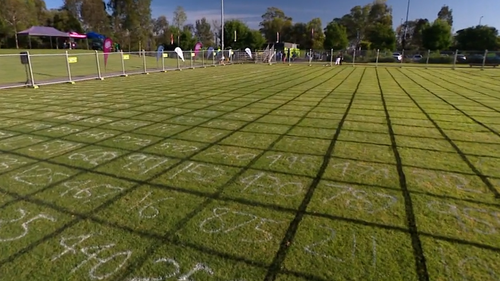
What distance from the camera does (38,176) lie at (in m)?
3.75

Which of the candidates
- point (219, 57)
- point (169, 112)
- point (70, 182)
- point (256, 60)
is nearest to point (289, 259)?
point (70, 182)

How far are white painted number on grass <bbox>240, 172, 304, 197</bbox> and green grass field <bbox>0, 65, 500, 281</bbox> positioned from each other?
2 centimetres

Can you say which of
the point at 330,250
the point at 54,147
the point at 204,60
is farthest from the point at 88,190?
the point at 204,60

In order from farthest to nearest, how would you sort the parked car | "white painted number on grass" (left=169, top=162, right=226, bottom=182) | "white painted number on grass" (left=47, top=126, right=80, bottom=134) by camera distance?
the parked car → "white painted number on grass" (left=47, top=126, right=80, bottom=134) → "white painted number on grass" (left=169, top=162, right=226, bottom=182)

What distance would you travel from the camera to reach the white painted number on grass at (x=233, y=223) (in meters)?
2.60

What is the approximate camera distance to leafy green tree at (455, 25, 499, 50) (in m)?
48.8

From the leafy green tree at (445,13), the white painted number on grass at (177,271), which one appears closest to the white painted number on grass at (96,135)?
the white painted number on grass at (177,271)

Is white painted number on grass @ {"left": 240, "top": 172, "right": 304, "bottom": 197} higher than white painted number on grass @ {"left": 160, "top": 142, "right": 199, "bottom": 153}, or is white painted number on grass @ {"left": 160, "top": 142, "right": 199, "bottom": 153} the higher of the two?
white painted number on grass @ {"left": 160, "top": 142, "right": 199, "bottom": 153}

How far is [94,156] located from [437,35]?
187ft

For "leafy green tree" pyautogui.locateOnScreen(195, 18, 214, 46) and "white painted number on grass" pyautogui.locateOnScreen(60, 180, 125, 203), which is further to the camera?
"leafy green tree" pyautogui.locateOnScreen(195, 18, 214, 46)

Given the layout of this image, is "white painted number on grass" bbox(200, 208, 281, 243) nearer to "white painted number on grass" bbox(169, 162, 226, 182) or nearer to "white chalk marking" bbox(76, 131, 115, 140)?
"white painted number on grass" bbox(169, 162, 226, 182)

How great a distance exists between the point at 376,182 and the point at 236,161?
73.6 inches

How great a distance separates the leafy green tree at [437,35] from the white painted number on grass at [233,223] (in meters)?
57.1

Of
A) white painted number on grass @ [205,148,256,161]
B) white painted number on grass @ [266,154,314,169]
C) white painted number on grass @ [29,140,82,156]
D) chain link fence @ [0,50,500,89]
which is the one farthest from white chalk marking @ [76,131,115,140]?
chain link fence @ [0,50,500,89]
